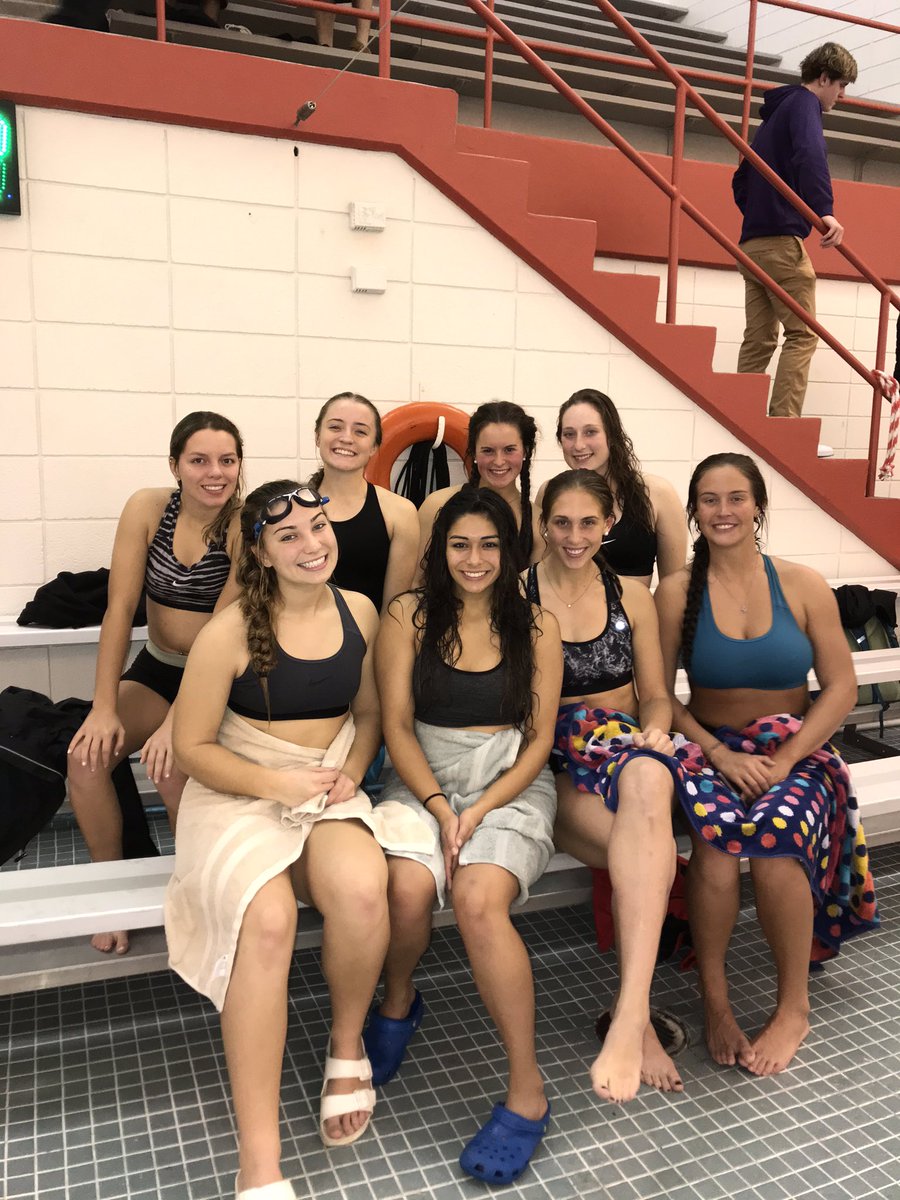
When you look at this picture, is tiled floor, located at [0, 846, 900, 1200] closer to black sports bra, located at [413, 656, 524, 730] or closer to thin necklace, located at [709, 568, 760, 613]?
black sports bra, located at [413, 656, 524, 730]

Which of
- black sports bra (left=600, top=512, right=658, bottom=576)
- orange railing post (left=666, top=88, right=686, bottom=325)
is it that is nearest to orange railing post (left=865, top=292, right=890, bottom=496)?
orange railing post (left=666, top=88, right=686, bottom=325)

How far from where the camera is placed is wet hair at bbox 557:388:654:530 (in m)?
2.37

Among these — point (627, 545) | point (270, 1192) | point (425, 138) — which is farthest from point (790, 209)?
point (270, 1192)

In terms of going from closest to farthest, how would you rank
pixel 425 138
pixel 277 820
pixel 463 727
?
pixel 277 820 < pixel 463 727 < pixel 425 138

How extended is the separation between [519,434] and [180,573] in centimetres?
92

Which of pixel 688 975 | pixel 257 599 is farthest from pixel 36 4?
pixel 688 975

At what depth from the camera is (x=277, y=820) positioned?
1692mm

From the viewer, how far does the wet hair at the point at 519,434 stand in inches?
90.7

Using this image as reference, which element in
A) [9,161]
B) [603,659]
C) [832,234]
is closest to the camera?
[603,659]

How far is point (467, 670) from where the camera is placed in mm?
1927

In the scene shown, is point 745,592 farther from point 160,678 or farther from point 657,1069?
point 160,678

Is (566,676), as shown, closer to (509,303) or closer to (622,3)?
(509,303)

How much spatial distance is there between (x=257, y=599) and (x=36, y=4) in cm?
413

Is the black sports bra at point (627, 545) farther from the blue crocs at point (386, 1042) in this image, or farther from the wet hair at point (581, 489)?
the blue crocs at point (386, 1042)
